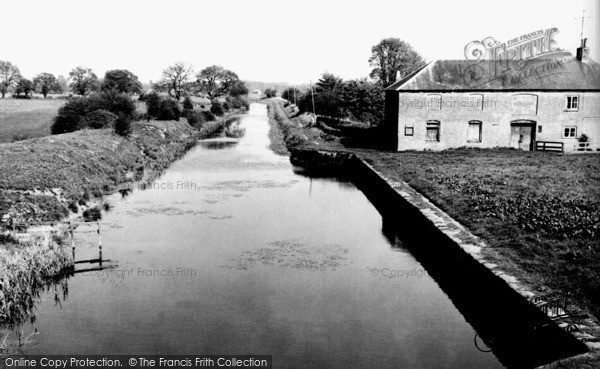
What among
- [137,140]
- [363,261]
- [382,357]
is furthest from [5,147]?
[382,357]

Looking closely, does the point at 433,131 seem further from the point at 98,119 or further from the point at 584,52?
the point at 98,119

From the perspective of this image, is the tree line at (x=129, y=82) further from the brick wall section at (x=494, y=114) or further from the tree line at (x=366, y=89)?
the brick wall section at (x=494, y=114)

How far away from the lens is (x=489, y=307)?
1073 cm

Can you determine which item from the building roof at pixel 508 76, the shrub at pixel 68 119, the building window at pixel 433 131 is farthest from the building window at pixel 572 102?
the shrub at pixel 68 119

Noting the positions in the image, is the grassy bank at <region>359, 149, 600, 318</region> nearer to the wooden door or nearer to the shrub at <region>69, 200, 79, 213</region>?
the wooden door

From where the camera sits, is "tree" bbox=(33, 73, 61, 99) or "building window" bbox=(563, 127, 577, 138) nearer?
"building window" bbox=(563, 127, 577, 138)

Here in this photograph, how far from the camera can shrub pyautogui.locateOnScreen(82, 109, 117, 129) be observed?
36156 millimetres

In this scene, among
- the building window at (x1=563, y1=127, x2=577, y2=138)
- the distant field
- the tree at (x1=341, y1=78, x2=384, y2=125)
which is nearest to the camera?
the building window at (x1=563, y1=127, x2=577, y2=138)

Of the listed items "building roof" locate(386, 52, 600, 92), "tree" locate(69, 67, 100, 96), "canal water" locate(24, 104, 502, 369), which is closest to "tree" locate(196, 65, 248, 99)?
"tree" locate(69, 67, 100, 96)

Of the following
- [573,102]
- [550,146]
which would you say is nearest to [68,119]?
[550,146]

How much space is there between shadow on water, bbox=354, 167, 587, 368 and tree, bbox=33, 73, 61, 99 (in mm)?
102981

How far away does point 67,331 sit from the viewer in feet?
31.8

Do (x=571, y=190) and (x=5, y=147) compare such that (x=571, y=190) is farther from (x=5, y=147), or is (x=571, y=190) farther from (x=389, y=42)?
(x=389, y=42)

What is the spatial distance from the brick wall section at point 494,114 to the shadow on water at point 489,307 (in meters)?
16.0
